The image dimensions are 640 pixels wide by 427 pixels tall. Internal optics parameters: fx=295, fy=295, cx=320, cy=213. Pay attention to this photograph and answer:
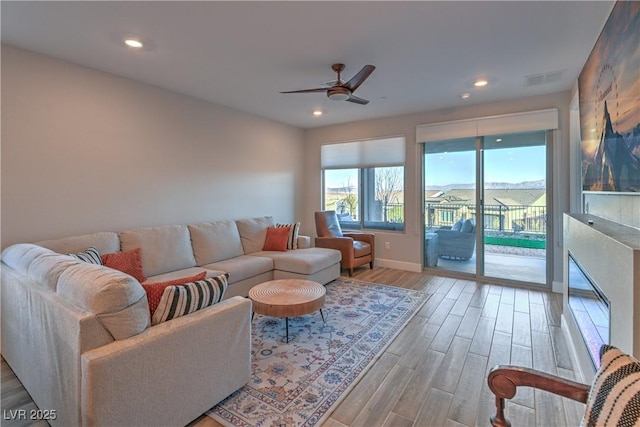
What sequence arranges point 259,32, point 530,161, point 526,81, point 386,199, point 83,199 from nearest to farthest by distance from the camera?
1. point 259,32
2. point 83,199
3. point 526,81
4. point 530,161
5. point 386,199

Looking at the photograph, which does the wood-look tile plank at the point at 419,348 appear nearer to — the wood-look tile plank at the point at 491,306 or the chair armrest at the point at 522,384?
the wood-look tile plank at the point at 491,306

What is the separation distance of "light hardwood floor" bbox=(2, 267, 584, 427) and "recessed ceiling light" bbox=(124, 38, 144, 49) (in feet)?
9.06

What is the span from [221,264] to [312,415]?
2275mm

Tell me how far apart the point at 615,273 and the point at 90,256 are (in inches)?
140

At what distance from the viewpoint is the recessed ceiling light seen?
2498 millimetres

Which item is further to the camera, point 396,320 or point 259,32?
point 396,320

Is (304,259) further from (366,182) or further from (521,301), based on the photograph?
(521,301)

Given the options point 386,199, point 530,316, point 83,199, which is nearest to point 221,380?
point 83,199

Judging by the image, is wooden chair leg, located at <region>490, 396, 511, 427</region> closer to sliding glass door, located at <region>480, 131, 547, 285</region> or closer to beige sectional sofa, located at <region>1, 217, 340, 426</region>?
beige sectional sofa, located at <region>1, 217, 340, 426</region>

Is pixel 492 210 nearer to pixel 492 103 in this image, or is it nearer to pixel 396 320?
pixel 492 103

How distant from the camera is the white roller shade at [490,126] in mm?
3883

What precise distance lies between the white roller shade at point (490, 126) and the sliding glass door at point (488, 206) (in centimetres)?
16

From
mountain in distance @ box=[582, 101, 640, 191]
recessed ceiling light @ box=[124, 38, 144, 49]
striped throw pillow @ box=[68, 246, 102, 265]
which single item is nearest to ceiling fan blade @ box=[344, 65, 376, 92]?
mountain in distance @ box=[582, 101, 640, 191]

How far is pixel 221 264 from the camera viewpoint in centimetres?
365
